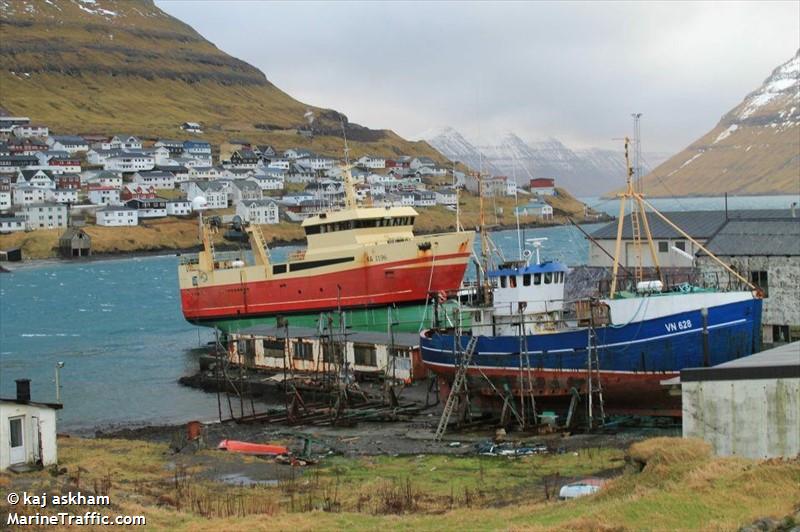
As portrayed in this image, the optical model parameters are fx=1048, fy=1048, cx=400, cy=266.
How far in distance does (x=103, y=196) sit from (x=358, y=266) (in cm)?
10039

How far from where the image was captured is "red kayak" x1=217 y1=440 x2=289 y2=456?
28.2 meters

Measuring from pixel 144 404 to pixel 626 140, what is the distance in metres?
21.2

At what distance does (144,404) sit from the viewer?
40.8 meters

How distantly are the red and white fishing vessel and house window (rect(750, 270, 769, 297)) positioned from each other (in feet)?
63.6

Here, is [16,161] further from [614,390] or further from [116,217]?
[614,390]

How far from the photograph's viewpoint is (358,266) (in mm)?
54500

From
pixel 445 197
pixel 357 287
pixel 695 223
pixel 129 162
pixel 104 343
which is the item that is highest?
pixel 129 162

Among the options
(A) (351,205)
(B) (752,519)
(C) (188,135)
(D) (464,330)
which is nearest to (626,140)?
(D) (464,330)

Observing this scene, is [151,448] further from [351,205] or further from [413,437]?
[351,205]

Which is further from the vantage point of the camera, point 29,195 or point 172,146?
point 172,146

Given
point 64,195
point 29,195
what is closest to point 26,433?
point 29,195

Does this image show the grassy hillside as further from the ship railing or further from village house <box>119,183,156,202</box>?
village house <box>119,183,156,202</box>

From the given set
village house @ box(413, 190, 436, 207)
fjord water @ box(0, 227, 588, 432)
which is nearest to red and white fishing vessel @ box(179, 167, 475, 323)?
fjord water @ box(0, 227, 588, 432)

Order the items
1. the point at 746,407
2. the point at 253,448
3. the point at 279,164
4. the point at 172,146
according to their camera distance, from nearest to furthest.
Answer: the point at 746,407 → the point at 253,448 → the point at 172,146 → the point at 279,164
